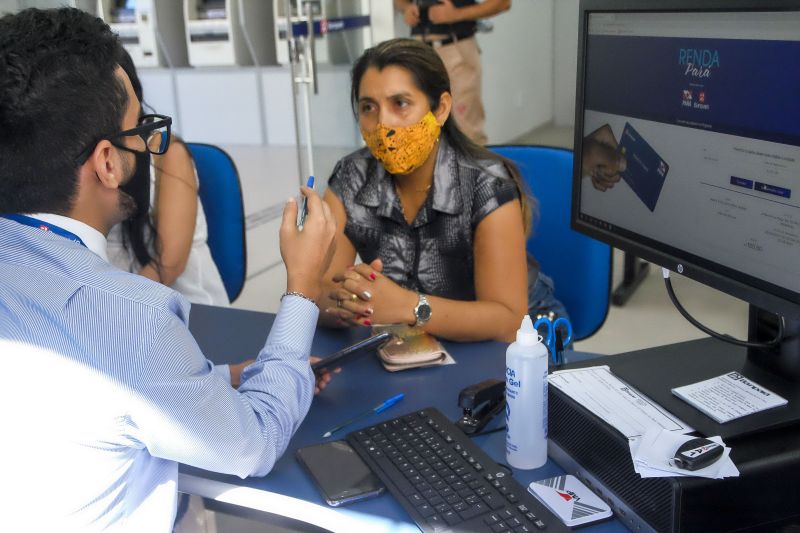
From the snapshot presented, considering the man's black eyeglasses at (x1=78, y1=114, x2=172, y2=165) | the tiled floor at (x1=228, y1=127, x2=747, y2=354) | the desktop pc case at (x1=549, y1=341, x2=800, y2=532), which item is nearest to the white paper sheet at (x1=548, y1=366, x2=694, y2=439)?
the desktop pc case at (x1=549, y1=341, x2=800, y2=532)

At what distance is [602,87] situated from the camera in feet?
3.90

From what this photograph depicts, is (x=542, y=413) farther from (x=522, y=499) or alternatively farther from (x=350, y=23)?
(x=350, y=23)

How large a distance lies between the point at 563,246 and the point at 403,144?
0.44 meters

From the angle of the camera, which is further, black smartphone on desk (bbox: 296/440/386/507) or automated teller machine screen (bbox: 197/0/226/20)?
automated teller machine screen (bbox: 197/0/226/20)

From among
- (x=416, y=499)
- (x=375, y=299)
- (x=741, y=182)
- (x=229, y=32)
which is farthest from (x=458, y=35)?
(x=416, y=499)

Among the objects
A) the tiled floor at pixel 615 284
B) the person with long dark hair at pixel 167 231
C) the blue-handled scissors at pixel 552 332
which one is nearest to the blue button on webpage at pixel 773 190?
the blue-handled scissors at pixel 552 332

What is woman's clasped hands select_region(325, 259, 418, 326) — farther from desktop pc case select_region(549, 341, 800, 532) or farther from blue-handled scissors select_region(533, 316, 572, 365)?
desktop pc case select_region(549, 341, 800, 532)

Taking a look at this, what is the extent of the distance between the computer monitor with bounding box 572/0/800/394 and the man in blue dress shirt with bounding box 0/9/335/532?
21.7 inches

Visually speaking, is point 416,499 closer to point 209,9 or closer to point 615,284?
point 615,284

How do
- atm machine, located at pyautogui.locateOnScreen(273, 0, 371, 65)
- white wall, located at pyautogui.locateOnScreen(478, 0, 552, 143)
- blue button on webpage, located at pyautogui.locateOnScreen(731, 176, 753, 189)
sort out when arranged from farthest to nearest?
white wall, located at pyautogui.locateOnScreen(478, 0, 552, 143) < atm machine, located at pyautogui.locateOnScreen(273, 0, 371, 65) < blue button on webpage, located at pyautogui.locateOnScreen(731, 176, 753, 189)

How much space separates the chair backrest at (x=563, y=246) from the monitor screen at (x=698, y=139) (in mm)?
557

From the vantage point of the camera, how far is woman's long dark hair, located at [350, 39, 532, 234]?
5.69ft

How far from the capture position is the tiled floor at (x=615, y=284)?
10.3 ft

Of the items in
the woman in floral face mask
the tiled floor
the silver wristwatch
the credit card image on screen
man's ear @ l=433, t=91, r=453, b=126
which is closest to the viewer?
the credit card image on screen
